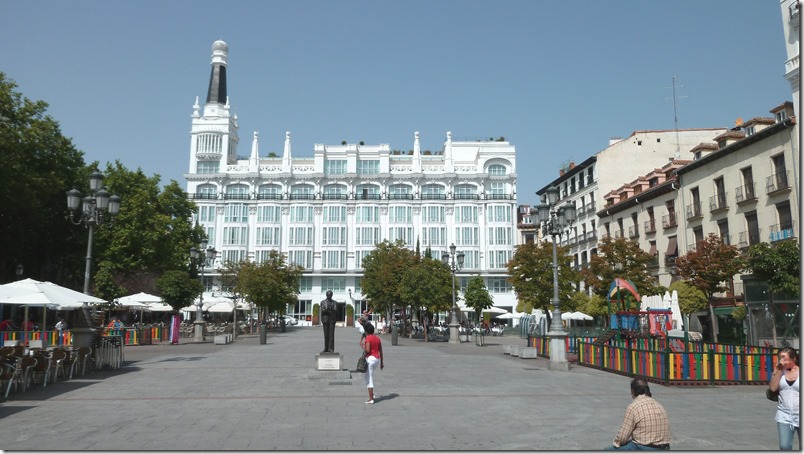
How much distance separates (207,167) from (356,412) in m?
71.8

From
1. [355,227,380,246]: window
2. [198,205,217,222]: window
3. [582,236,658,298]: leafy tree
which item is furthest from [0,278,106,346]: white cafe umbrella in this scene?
[198,205,217,222]: window

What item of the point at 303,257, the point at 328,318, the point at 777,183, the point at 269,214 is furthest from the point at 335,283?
the point at 328,318

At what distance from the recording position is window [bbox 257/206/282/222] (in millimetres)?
74750

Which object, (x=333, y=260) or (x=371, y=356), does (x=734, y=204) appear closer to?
(x=371, y=356)

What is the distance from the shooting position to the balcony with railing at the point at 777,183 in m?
28.2

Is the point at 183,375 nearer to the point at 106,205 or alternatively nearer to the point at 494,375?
the point at 106,205

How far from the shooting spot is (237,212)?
245ft

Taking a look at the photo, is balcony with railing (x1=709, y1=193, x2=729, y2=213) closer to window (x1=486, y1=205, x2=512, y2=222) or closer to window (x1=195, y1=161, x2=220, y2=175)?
window (x1=486, y1=205, x2=512, y2=222)

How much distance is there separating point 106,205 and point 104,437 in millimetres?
11572

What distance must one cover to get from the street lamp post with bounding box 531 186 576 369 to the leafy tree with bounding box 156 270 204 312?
2214cm

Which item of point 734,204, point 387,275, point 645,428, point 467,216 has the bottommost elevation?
point 645,428

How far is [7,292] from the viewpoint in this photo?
16.7 meters

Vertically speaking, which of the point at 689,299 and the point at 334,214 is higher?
the point at 334,214

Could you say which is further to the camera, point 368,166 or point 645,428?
point 368,166
